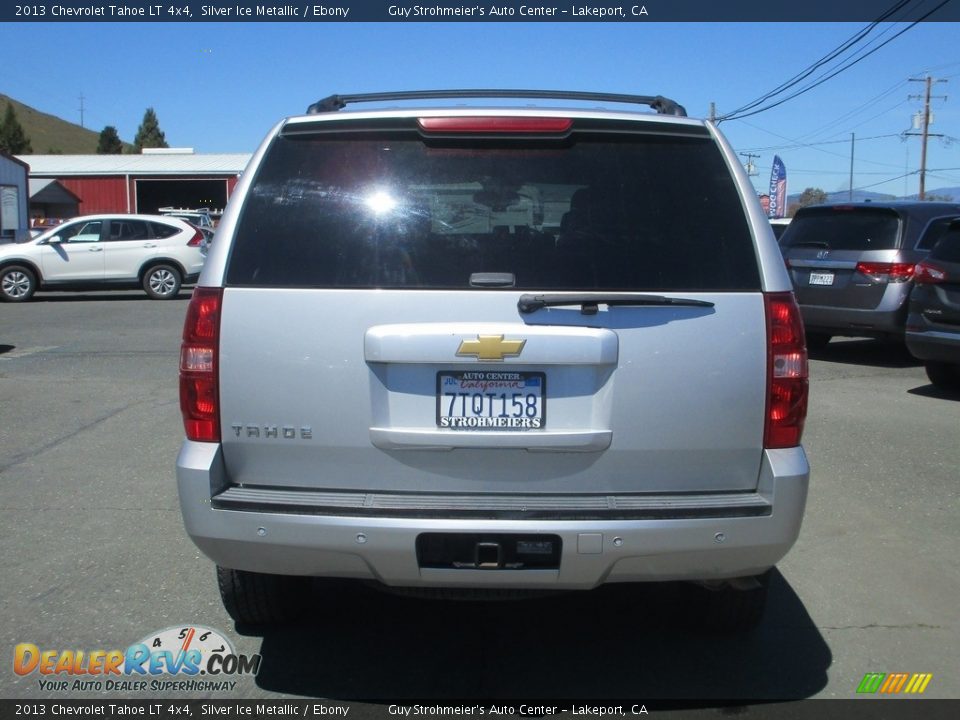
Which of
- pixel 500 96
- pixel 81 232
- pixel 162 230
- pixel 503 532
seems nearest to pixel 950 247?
pixel 500 96

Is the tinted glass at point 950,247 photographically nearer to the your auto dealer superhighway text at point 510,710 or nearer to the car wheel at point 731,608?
the car wheel at point 731,608

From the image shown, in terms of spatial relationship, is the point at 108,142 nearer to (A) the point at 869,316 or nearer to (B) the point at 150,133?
(B) the point at 150,133

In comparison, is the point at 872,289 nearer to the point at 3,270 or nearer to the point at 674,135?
the point at 674,135

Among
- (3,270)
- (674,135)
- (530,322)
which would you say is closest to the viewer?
(530,322)

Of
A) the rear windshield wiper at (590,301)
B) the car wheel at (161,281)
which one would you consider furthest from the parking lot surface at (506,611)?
the car wheel at (161,281)

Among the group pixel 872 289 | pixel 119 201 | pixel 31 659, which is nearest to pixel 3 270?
pixel 872 289

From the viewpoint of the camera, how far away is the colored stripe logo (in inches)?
146

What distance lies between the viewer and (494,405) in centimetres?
326

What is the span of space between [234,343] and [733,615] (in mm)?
2252

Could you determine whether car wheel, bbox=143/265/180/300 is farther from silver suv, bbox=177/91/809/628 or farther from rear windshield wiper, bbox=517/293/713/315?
rear windshield wiper, bbox=517/293/713/315

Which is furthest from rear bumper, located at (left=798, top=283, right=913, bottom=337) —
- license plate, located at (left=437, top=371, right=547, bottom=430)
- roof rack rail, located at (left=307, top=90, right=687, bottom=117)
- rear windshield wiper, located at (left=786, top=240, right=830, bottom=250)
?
license plate, located at (left=437, top=371, right=547, bottom=430)

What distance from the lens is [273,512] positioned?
10.6ft

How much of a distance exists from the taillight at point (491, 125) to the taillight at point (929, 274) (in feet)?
23.6

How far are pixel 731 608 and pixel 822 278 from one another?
8.53 m
